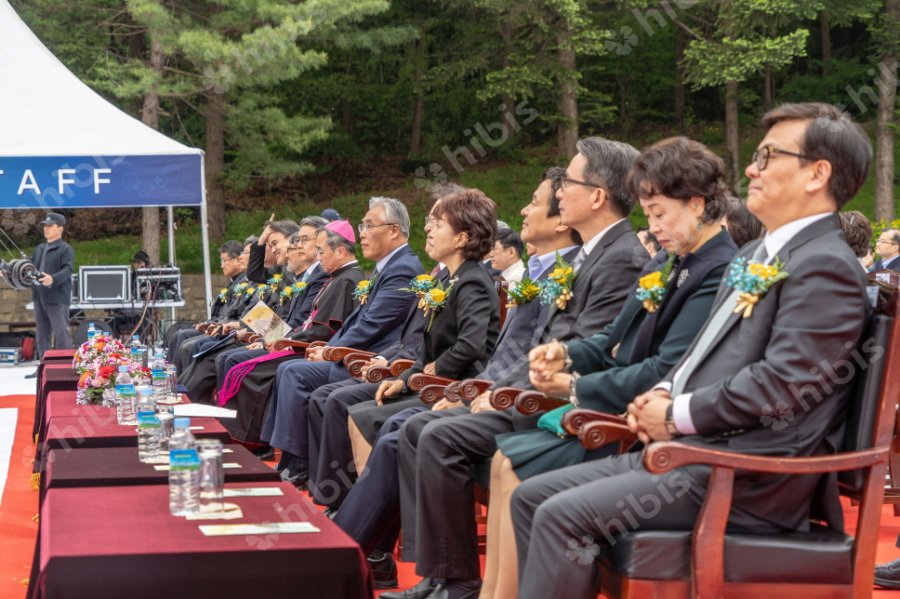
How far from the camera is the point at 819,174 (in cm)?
277

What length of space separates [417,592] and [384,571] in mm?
398

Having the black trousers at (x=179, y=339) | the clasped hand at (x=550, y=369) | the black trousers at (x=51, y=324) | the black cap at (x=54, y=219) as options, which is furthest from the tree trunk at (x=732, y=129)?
the clasped hand at (x=550, y=369)

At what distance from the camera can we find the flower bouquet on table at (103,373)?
17.2ft

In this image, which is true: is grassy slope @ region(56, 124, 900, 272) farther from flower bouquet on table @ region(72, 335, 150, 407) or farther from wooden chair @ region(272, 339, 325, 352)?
flower bouquet on table @ region(72, 335, 150, 407)

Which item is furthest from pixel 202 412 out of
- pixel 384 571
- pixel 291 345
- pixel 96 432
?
pixel 291 345

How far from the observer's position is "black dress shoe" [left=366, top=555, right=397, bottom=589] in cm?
419

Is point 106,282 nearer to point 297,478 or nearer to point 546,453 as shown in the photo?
point 297,478

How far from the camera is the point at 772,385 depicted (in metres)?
2.60

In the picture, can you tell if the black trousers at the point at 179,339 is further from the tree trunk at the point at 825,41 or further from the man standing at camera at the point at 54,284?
the tree trunk at the point at 825,41

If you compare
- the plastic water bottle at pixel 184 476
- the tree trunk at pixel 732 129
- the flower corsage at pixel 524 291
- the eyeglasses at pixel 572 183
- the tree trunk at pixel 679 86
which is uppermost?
the tree trunk at pixel 679 86

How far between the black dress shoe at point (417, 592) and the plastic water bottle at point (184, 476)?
110cm

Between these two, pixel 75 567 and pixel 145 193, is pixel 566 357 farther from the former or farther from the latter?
pixel 145 193

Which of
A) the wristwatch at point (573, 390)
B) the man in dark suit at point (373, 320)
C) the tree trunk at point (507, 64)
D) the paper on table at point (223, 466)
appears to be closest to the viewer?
the wristwatch at point (573, 390)

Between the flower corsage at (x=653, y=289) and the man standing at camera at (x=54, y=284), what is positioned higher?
the flower corsage at (x=653, y=289)
